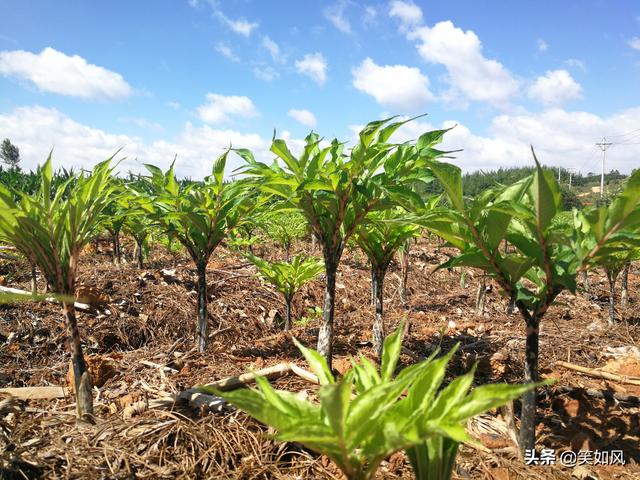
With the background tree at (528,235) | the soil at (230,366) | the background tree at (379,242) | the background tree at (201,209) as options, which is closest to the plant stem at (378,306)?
the background tree at (379,242)

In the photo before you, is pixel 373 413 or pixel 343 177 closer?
pixel 373 413

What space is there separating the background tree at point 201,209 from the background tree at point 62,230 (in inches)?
31.6

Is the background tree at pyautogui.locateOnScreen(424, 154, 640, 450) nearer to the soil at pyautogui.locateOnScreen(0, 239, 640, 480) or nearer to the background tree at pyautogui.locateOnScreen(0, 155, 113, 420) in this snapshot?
the soil at pyautogui.locateOnScreen(0, 239, 640, 480)

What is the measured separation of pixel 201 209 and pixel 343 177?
1525 mm

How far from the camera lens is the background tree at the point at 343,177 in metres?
2.33

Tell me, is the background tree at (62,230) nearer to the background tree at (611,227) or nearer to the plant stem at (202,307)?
the plant stem at (202,307)

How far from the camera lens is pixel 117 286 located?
5.83 m

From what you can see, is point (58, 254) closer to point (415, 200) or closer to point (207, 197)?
point (207, 197)

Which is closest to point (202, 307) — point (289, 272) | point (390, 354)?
point (289, 272)

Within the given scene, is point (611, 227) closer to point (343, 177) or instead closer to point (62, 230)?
point (343, 177)

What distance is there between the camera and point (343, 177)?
2.59 meters

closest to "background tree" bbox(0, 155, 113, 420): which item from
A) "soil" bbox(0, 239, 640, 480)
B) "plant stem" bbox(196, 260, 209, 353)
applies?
"soil" bbox(0, 239, 640, 480)

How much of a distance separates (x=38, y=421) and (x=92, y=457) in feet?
1.76

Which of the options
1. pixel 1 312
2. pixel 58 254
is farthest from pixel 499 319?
pixel 1 312
